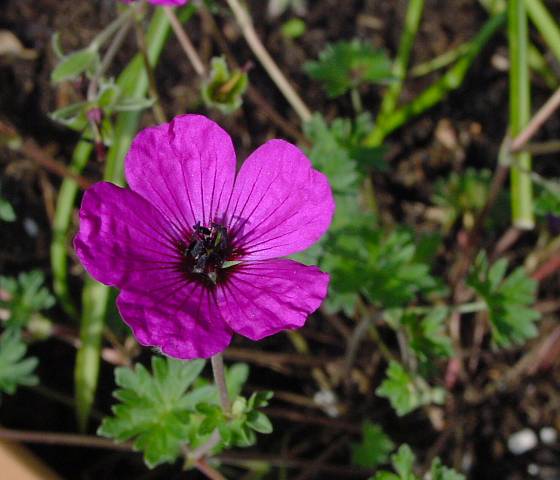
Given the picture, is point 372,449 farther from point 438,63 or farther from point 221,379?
point 438,63

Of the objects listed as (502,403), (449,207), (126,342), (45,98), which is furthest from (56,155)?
(502,403)

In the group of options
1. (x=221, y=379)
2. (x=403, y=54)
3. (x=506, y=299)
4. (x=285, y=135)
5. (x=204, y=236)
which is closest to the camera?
(x=221, y=379)

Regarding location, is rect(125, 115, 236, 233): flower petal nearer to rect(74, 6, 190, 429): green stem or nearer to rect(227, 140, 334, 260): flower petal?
rect(227, 140, 334, 260): flower petal

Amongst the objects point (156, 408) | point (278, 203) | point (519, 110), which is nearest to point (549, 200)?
point (519, 110)

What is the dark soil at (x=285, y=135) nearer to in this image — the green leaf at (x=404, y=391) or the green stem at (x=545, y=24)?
the green leaf at (x=404, y=391)

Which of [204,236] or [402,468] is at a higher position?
[204,236]

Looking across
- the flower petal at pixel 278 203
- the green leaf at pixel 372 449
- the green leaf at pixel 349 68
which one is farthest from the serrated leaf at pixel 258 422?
the green leaf at pixel 349 68

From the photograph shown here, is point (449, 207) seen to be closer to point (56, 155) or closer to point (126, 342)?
point (126, 342)

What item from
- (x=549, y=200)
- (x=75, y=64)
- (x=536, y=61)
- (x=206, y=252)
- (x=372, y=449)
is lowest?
(x=372, y=449)
